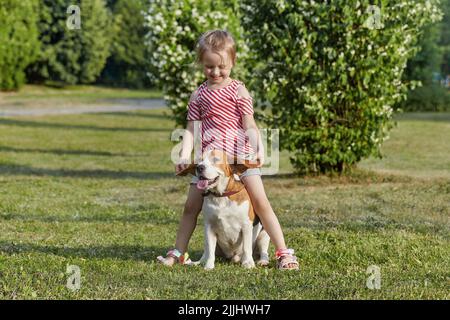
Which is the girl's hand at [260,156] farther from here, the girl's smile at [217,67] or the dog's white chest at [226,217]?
the girl's smile at [217,67]

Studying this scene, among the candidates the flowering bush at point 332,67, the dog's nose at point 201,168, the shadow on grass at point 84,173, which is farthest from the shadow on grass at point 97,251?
the shadow on grass at point 84,173

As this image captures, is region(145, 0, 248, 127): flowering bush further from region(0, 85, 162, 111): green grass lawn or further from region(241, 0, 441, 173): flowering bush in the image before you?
region(0, 85, 162, 111): green grass lawn

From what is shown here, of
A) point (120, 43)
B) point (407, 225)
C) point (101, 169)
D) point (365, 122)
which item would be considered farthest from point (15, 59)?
point (407, 225)

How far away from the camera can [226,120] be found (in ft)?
20.8

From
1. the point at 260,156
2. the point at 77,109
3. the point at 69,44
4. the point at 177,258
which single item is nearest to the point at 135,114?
the point at 77,109

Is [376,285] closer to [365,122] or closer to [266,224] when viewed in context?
[266,224]

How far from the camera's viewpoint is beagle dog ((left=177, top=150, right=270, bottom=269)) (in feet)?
19.8

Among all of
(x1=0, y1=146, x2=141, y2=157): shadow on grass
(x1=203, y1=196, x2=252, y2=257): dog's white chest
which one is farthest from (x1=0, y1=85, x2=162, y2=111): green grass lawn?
(x1=203, y1=196, x2=252, y2=257): dog's white chest

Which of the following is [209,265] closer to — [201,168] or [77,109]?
[201,168]

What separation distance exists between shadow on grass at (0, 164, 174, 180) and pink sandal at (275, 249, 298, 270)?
27.5 ft

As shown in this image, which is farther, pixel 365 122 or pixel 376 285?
pixel 365 122

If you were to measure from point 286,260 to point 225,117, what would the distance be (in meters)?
1.32
